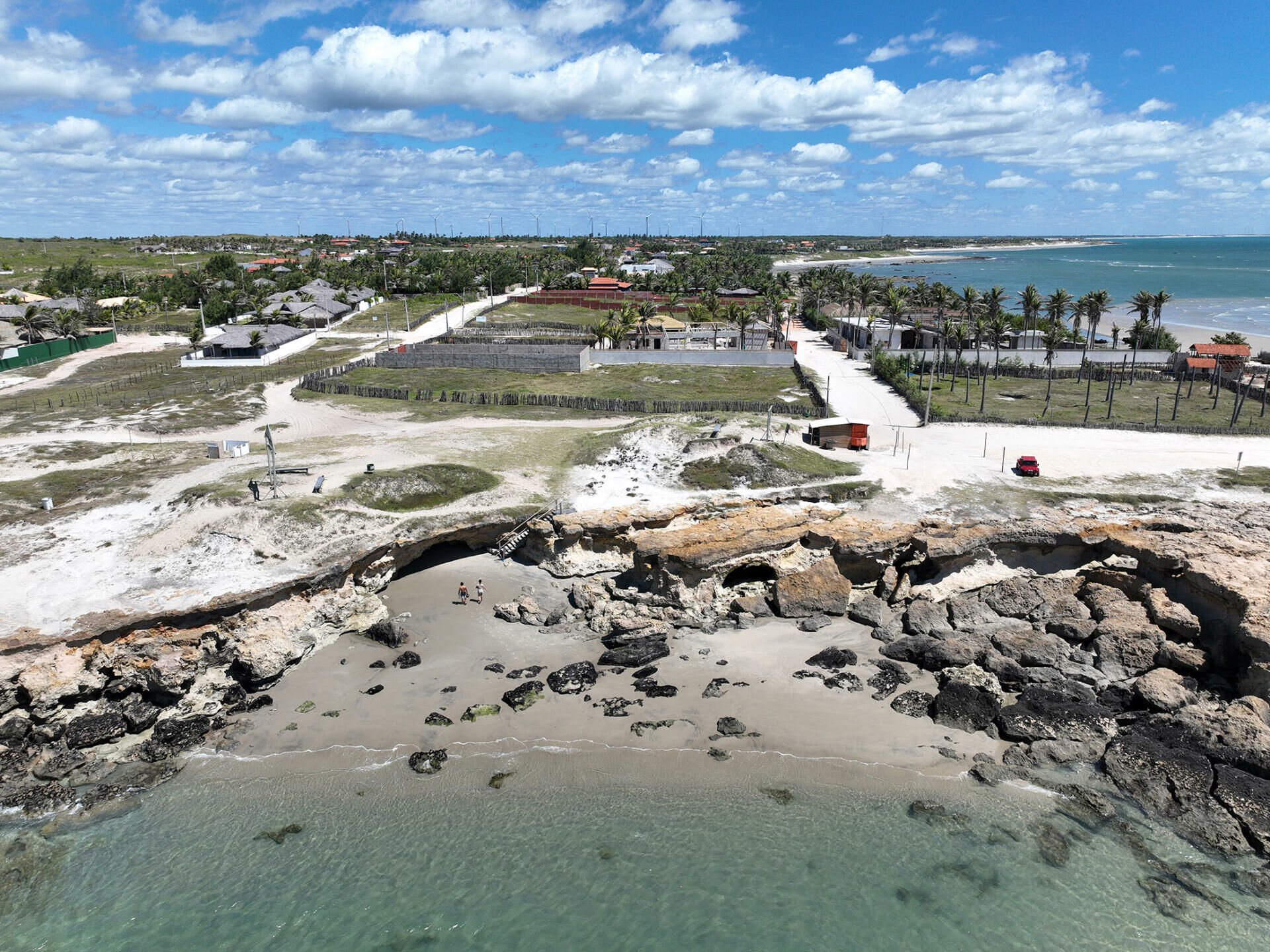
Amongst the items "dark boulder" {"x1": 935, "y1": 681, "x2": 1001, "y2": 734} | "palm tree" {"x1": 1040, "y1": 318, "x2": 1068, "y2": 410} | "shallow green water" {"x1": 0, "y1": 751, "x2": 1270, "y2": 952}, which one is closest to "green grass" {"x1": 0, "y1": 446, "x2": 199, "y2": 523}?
"shallow green water" {"x1": 0, "y1": 751, "x2": 1270, "y2": 952}

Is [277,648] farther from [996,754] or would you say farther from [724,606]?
[996,754]

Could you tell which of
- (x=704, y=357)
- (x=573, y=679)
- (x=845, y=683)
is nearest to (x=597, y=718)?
(x=573, y=679)

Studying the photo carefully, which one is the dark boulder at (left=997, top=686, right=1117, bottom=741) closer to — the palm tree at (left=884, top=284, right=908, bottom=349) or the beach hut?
the beach hut

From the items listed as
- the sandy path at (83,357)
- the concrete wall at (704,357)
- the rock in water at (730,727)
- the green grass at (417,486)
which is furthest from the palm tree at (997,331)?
the sandy path at (83,357)

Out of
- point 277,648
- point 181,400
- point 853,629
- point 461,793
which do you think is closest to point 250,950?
point 461,793

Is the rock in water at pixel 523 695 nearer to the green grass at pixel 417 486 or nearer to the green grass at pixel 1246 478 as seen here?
the green grass at pixel 417 486


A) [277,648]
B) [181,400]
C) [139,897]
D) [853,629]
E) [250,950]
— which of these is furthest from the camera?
[181,400]
